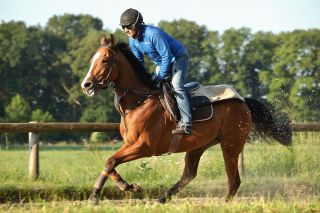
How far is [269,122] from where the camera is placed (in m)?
10.2

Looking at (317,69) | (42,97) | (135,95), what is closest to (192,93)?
(135,95)

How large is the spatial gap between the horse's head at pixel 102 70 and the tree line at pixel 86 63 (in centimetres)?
5278

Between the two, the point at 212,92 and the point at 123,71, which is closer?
the point at 123,71

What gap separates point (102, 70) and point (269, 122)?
3595 millimetres

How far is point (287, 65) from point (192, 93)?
57148 mm

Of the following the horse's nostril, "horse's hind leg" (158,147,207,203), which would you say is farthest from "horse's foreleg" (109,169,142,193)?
"horse's hind leg" (158,147,207,203)

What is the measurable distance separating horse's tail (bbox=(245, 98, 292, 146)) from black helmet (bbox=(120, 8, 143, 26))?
290 centimetres

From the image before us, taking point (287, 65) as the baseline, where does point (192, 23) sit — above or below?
above

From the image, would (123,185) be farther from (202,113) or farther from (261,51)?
(261,51)

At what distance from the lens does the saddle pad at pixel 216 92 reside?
8.97 metres

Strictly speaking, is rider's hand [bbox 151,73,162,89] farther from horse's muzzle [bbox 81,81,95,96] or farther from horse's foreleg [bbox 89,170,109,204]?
horse's foreleg [bbox 89,170,109,204]

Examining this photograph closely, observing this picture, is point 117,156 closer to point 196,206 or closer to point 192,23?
point 196,206

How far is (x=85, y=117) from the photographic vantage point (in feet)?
221

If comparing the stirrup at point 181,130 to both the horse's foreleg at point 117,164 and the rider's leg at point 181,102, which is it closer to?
the rider's leg at point 181,102
